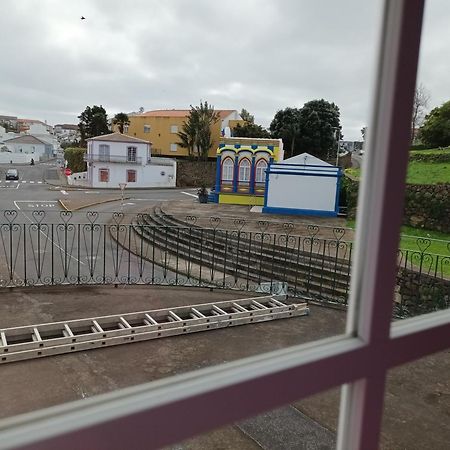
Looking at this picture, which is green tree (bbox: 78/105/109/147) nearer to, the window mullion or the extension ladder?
the extension ladder

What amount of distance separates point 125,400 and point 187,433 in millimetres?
87

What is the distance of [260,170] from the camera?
14281mm

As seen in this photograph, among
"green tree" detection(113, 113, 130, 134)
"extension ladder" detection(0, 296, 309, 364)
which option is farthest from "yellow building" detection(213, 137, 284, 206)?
"green tree" detection(113, 113, 130, 134)

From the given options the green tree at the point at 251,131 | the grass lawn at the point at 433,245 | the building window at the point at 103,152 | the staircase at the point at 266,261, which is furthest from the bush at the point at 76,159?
the grass lawn at the point at 433,245

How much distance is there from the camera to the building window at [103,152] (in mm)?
21484

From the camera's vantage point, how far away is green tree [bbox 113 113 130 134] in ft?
87.4

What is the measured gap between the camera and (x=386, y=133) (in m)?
0.62

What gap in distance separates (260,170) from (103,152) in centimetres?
1044

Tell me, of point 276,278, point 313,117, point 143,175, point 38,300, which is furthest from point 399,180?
point 143,175

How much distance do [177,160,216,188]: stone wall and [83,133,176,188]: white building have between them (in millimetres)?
1832

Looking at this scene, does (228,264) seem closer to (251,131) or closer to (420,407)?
(420,407)

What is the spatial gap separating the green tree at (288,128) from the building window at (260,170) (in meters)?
3.59

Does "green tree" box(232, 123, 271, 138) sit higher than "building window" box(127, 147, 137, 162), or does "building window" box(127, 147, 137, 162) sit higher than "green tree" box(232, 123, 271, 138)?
"green tree" box(232, 123, 271, 138)

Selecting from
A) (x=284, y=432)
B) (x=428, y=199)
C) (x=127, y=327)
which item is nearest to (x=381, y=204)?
(x=284, y=432)
